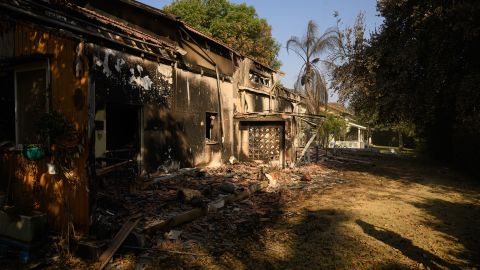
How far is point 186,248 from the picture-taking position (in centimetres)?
568

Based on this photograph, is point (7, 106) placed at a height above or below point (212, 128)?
above

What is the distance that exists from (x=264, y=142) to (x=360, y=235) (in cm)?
1007

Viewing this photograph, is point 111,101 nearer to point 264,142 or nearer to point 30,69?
point 30,69

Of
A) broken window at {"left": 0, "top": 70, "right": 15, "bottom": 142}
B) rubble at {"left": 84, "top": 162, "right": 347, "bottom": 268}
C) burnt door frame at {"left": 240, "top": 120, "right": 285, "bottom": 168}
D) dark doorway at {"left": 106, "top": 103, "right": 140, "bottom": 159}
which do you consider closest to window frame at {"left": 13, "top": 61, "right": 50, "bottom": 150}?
broken window at {"left": 0, "top": 70, "right": 15, "bottom": 142}

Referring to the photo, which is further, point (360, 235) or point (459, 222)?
point (459, 222)

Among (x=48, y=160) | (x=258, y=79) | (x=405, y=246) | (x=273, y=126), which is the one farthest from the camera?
(x=258, y=79)

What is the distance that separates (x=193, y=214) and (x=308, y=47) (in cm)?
2301

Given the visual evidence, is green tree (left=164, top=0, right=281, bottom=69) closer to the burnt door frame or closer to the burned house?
the burned house

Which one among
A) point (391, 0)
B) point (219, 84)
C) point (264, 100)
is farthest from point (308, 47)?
point (219, 84)

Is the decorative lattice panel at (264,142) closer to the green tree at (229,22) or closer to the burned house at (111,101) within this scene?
the burned house at (111,101)

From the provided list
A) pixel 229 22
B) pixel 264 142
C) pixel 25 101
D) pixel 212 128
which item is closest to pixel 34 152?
pixel 25 101

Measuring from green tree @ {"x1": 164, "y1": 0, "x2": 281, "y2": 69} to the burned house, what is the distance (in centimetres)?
1258

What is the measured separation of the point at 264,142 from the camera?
53.8 ft

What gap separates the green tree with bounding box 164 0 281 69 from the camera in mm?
32281
